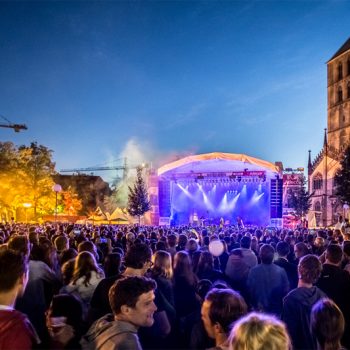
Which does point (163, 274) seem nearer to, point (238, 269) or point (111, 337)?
point (238, 269)

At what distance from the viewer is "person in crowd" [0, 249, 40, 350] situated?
2.43m

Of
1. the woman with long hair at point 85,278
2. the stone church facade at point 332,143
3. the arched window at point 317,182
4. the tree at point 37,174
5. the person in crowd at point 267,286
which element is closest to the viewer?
the woman with long hair at point 85,278

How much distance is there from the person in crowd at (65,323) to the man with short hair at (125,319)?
30 cm

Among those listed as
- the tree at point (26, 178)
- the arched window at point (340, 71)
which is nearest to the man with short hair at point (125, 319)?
the tree at point (26, 178)

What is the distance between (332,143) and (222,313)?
70.9 meters

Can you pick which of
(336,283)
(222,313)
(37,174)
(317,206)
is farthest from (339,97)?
(222,313)

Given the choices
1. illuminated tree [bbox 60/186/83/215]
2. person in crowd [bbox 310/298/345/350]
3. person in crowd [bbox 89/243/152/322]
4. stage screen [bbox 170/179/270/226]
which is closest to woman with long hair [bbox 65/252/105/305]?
person in crowd [bbox 89/243/152/322]

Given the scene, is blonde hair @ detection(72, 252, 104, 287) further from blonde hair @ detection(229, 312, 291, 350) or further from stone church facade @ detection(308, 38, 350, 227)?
stone church facade @ detection(308, 38, 350, 227)

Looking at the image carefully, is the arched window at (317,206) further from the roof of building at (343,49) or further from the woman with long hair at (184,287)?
the woman with long hair at (184,287)

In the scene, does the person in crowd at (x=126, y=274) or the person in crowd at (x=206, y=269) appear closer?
the person in crowd at (x=126, y=274)

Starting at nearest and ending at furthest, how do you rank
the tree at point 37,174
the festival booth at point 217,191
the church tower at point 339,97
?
the festival booth at point 217,191 → the tree at point 37,174 → the church tower at point 339,97

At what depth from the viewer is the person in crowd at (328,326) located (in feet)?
10.2

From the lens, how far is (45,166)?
51.8 meters

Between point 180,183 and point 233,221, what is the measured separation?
6.47m
